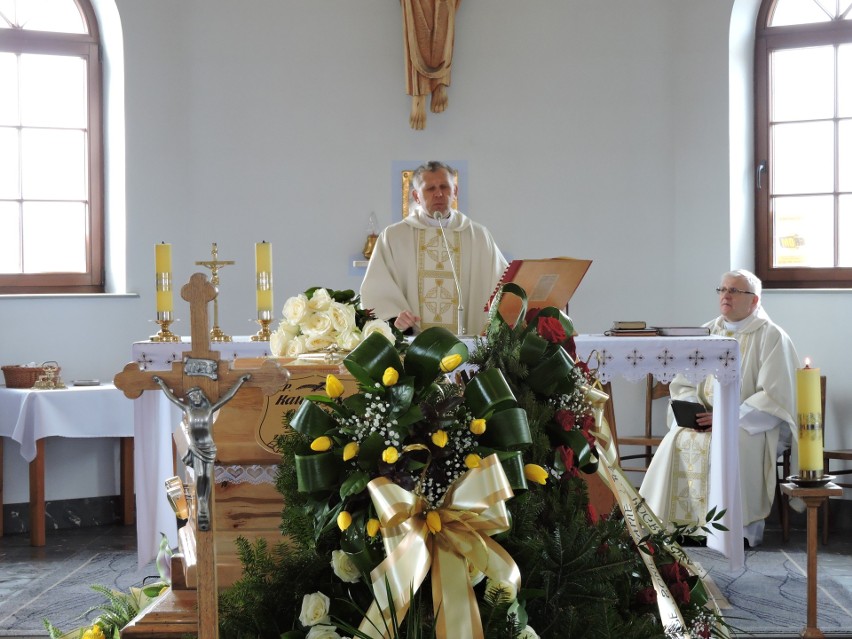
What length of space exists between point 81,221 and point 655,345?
3983mm

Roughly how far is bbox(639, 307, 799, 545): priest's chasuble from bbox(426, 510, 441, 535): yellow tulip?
170 inches

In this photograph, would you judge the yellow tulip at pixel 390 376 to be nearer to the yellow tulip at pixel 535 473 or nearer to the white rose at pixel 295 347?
the yellow tulip at pixel 535 473

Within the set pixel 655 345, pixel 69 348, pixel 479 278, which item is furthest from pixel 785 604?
pixel 69 348

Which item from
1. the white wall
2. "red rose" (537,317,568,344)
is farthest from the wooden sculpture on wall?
"red rose" (537,317,568,344)

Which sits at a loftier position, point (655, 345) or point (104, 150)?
point (104, 150)

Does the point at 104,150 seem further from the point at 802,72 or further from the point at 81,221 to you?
the point at 802,72

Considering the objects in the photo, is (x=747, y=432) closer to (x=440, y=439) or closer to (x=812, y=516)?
(x=812, y=516)

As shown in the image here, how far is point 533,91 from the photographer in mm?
6812

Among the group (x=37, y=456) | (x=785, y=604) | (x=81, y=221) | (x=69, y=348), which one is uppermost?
(x=81, y=221)

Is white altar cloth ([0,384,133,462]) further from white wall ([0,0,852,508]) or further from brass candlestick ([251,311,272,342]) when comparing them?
brass candlestick ([251,311,272,342])

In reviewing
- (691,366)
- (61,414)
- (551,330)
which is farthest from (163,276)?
(551,330)

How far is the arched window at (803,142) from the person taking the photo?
671 centimetres

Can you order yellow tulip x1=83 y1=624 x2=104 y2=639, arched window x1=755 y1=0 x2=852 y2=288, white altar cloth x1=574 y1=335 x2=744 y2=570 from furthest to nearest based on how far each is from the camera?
arched window x1=755 y1=0 x2=852 y2=288, white altar cloth x1=574 y1=335 x2=744 y2=570, yellow tulip x1=83 y1=624 x2=104 y2=639

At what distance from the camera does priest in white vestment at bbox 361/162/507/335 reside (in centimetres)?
520
